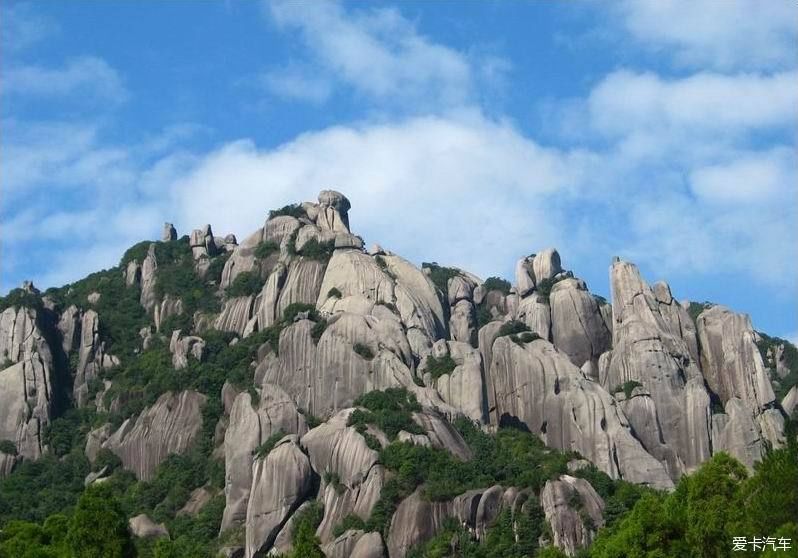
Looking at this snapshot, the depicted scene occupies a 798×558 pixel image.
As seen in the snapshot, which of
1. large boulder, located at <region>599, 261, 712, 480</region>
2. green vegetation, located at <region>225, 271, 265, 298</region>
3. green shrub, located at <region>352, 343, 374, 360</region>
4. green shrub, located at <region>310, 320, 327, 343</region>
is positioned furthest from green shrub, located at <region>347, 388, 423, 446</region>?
green vegetation, located at <region>225, 271, 265, 298</region>

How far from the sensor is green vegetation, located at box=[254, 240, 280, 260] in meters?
112

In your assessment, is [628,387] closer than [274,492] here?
No

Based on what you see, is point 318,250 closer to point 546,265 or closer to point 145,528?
point 546,265

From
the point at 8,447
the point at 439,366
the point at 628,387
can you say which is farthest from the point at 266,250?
the point at 628,387

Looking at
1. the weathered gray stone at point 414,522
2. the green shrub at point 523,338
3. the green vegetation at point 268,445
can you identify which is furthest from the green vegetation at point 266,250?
the weathered gray stone at point 414,522

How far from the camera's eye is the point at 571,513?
260 feet

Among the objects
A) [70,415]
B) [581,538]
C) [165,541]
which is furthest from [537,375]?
[165,541]

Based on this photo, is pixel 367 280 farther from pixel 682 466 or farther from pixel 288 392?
pixel 682 466

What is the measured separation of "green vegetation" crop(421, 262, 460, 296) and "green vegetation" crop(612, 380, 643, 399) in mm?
17161

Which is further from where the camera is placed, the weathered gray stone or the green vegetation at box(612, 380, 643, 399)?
the green vegetation at box(612, 380, 643, 399)

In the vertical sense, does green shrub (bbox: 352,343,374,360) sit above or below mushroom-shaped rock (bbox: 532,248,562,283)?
below

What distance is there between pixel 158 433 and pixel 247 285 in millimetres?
15657

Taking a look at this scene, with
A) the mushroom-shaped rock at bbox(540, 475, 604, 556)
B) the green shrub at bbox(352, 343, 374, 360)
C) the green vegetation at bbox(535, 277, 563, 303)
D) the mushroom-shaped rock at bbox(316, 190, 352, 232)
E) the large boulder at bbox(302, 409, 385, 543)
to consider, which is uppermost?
the mushroom-shaped rock at bbox(316, 190, 352, 232)

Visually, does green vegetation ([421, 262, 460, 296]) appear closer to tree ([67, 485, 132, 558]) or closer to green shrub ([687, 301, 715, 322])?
green shrub ([687, 301, 715, 322])
